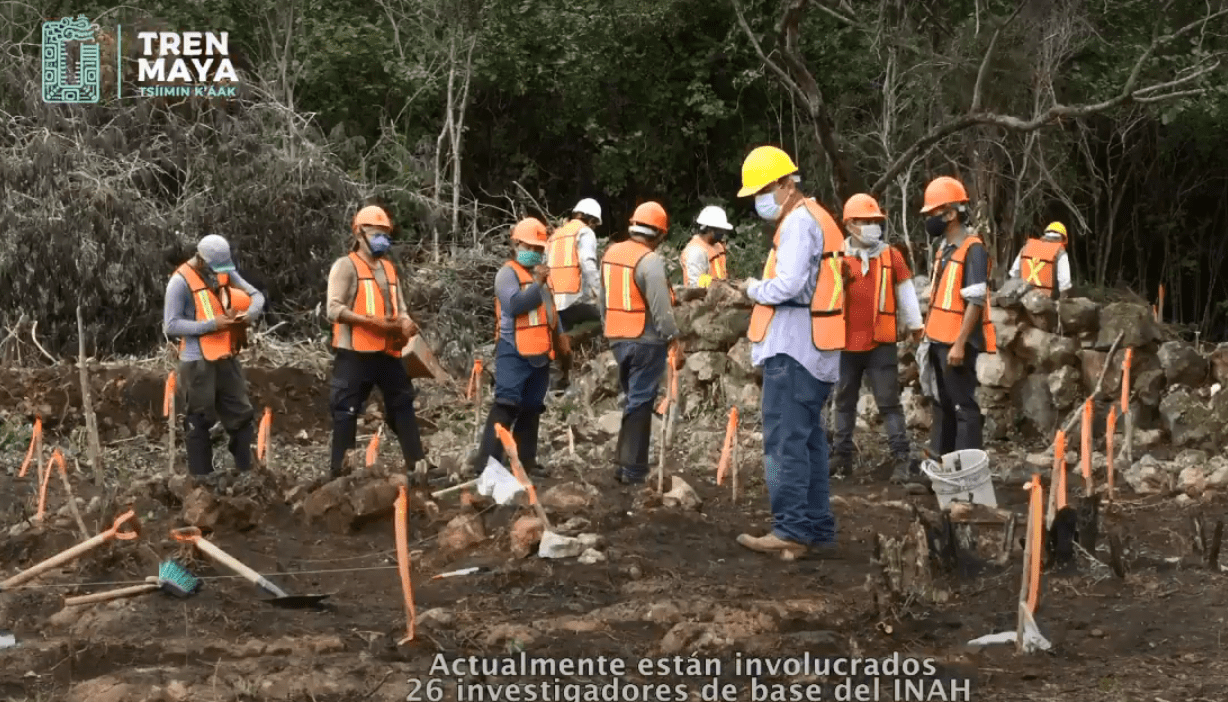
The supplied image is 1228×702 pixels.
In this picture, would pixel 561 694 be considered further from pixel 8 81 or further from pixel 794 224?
→ pixel 8 81

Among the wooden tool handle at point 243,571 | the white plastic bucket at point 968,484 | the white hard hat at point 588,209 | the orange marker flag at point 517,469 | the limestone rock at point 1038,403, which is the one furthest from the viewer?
the white hard hat at point 588,209

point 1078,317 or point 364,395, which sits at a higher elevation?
point 1078,317

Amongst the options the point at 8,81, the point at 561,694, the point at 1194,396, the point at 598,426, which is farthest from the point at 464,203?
the point at 561,694

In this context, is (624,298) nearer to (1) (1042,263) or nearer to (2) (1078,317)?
(2) (1078,317)

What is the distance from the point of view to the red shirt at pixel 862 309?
10.3 meters

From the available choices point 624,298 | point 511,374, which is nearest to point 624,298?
point 624,298

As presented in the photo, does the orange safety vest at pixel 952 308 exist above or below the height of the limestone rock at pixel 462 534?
above

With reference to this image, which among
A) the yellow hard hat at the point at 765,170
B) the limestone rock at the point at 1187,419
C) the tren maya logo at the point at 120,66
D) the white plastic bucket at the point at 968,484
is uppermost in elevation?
the tren maya logo at the point at 120,66

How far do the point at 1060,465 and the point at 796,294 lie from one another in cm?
133

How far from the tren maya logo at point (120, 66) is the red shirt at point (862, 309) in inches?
358

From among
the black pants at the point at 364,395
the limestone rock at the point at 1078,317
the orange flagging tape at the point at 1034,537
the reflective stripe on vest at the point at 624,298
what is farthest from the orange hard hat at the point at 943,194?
the orange flagging tape at the point at 1034,537

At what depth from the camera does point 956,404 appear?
9.95m

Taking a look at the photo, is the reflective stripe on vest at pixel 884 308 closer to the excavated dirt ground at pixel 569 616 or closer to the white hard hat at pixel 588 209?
the excavated dirt ground at pixel 569 616

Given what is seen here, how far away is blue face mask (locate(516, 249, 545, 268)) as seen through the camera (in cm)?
1007
